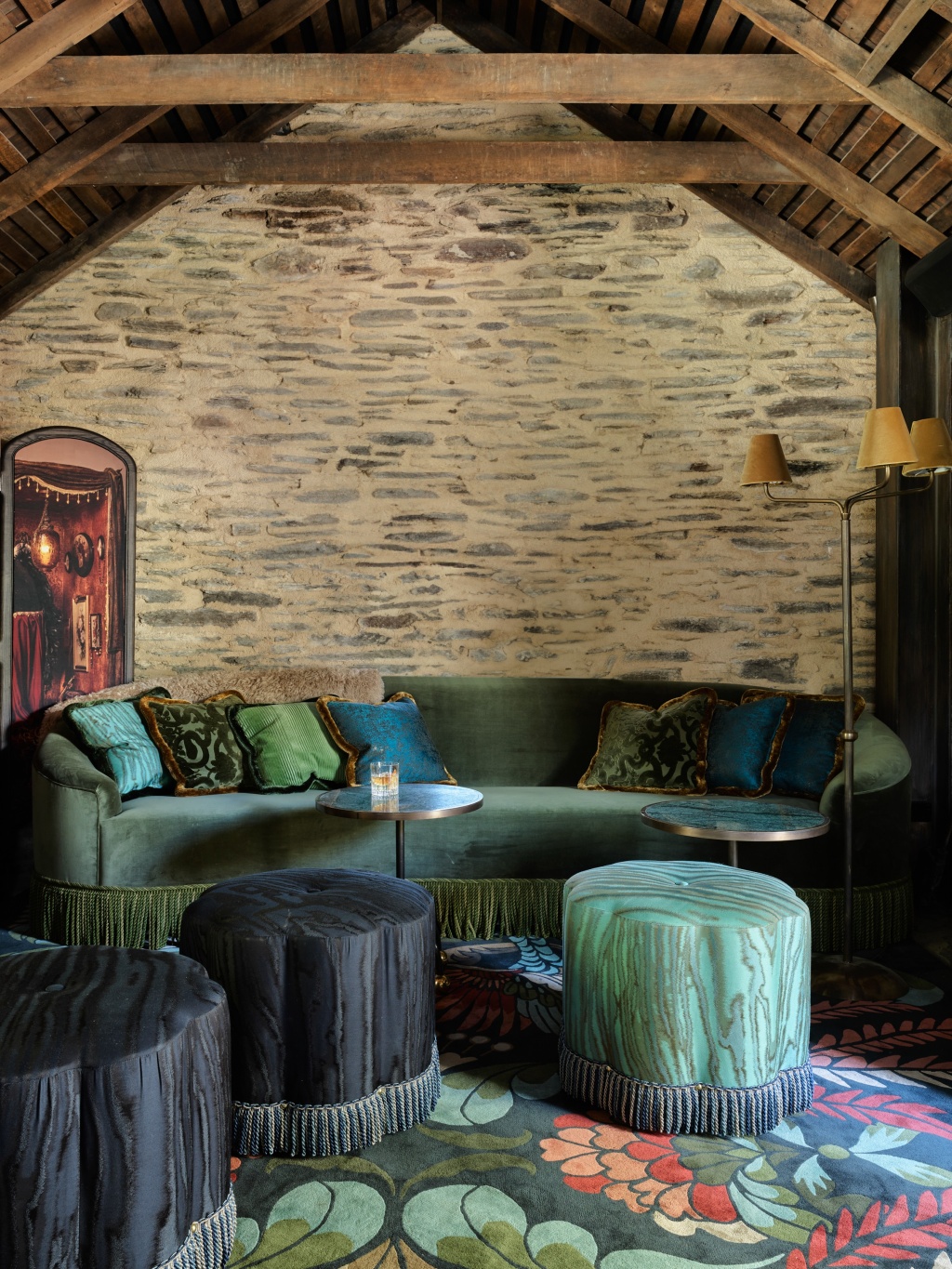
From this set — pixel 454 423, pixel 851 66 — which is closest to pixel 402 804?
pixel 454 423

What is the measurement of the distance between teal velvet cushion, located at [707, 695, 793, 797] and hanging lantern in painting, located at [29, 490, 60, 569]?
10.0ft

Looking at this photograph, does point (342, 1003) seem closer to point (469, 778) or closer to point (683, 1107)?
point (683, 1107)

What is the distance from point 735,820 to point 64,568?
129 inches

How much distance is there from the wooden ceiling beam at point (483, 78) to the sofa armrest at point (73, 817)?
2368 millimetres

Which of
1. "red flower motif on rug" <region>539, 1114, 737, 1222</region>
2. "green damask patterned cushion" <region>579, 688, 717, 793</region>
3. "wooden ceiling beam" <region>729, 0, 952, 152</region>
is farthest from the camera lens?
"green damask patterned cushion" <region>579, 688, 717, 793</region>

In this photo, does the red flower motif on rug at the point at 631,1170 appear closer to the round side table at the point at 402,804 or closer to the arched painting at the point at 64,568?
the round side table at the point at 402,804

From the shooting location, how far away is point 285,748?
421 cm

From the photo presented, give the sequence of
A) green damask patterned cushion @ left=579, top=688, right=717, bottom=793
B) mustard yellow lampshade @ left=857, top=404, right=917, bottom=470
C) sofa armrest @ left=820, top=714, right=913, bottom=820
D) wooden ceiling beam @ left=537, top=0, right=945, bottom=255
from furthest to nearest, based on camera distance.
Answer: green damask patterned cushion @ left=579, top=688, right=717, bottom=793, wooden ceiling beam @ left=537, top=0, right=945, bottom=255, sofa armrest @ left=820, top=714, right=913, bottom=820, mustard yellow lampshade @ left=857, top=404, right=917, bottom=470

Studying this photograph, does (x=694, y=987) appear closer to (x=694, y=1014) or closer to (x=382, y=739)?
(x=694, y=1014)

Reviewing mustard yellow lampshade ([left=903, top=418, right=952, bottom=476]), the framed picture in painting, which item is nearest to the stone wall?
the framed picture in painting

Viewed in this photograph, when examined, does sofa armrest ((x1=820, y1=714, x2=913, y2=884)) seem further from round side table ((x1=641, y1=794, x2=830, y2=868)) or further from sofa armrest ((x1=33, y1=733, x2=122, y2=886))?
sofa armrest ((x1=33, y1=733, x2=122, y2=886))

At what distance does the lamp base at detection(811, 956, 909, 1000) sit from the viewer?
10.6ft

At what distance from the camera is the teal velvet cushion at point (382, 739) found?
4.16 metres

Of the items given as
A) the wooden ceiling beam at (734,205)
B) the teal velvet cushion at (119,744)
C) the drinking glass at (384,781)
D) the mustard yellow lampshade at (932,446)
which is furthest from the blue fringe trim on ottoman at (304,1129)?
the wooden ceiling beam at (734,205)
